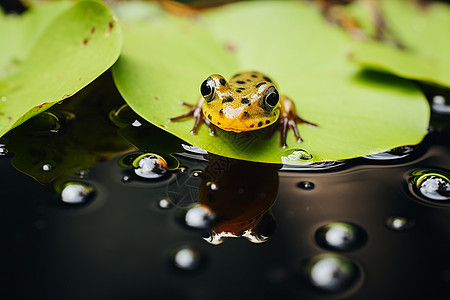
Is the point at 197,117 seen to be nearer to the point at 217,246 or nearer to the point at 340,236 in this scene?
the point at 217,246

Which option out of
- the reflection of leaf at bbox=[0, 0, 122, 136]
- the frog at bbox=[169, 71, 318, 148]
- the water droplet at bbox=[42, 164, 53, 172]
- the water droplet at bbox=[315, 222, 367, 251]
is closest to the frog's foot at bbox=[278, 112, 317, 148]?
the frog at bbox=[169, 71, 318, 148]

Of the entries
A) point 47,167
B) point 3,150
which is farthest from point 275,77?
point 3,150

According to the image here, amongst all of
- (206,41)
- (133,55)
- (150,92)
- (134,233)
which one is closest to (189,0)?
(206,41)

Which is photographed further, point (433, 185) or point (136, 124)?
point (136, 124)

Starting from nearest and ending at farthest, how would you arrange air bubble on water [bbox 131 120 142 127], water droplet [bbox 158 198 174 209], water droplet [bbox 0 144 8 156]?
water droplet [bbox 158 198 174 209] → water droplet [bbox 0 144 8 156] → air bubble on water [bbox 131 120 142 127]

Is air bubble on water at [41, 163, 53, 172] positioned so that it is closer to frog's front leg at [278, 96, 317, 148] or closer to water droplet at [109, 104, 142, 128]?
water droplet at [109, 104, 142, 128]
